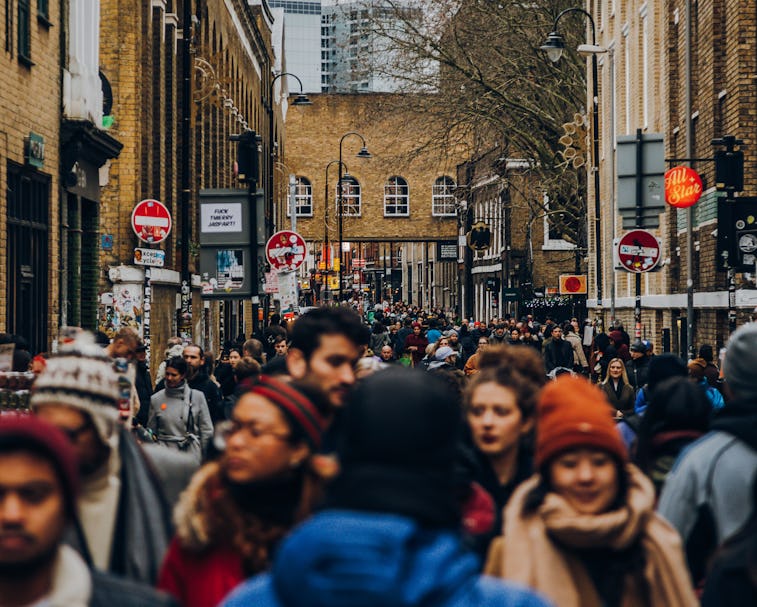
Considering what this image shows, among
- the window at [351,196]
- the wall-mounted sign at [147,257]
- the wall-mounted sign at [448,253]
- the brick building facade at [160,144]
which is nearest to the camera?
the wall-mounted sign at [147,257]

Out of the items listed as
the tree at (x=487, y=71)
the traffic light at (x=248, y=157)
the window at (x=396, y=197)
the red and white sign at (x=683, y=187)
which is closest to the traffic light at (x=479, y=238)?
the tree at (x=487, y=71)

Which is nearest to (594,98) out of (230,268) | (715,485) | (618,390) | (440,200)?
(230,268)

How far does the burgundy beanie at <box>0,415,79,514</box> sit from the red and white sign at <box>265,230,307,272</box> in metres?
25.8

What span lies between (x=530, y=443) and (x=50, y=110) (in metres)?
17.4

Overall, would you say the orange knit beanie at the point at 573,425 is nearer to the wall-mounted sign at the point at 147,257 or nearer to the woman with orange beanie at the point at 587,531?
the woman with orange beanie at the point at 587,531

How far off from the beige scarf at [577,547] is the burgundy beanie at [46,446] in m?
1.40

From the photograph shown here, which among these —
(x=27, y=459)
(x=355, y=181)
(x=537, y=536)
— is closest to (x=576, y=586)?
(x=537, y=536)

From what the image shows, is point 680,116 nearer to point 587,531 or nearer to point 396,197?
point 587,531

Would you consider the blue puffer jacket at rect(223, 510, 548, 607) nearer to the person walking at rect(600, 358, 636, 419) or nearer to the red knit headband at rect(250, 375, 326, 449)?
the red knit headband at rect(250, 375, 326, 449)

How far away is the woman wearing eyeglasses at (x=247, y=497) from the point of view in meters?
4.41

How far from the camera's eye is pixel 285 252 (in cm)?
2978

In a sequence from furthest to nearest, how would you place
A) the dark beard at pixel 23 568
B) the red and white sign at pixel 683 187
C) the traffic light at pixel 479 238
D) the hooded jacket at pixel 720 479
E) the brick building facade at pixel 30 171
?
1. the traffic light at pixel 479 238
2. the red and white sign at pixel 683 187
3. the brick building facade at pixel 30 171
4. the hooded jacket at pixel 720 479
5. the dark beard at pixel 23 568

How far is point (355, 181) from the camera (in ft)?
309

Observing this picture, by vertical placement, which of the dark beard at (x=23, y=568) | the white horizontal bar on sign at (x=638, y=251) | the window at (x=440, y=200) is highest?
the window at (x=440, y=200)
